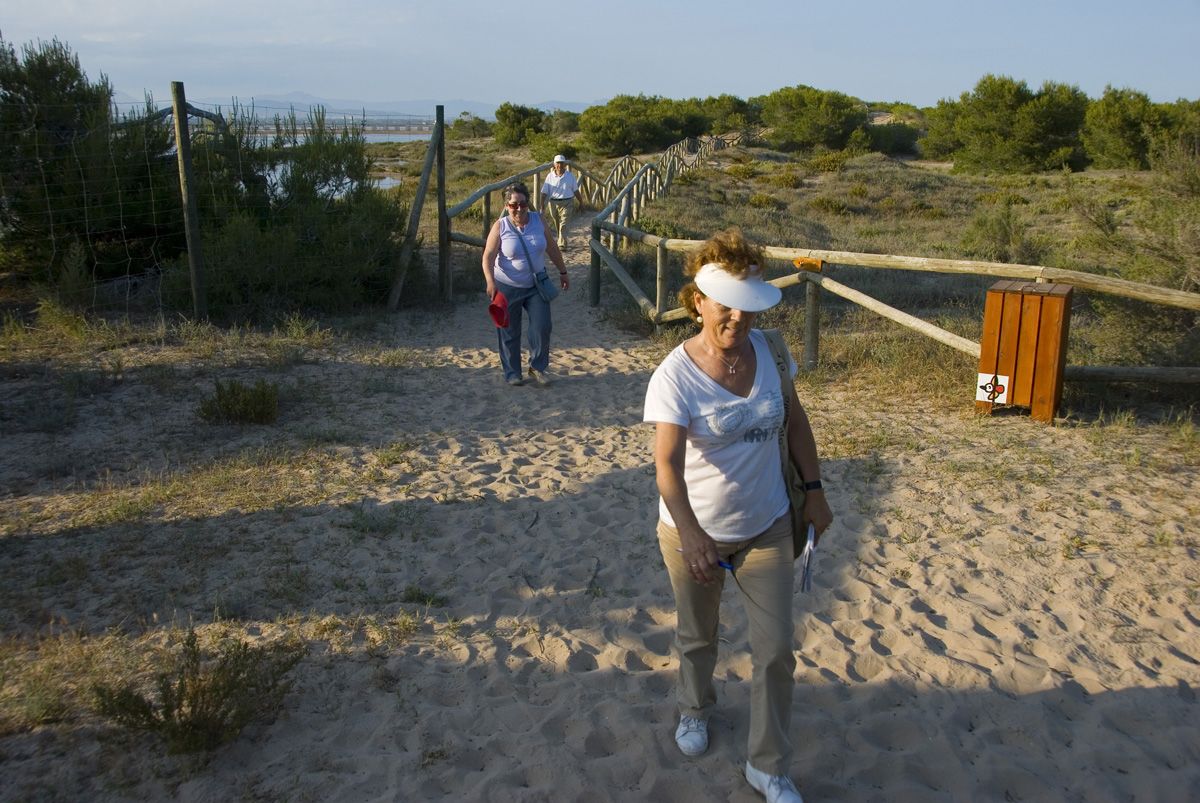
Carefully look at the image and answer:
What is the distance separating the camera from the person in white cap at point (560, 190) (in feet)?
47.6

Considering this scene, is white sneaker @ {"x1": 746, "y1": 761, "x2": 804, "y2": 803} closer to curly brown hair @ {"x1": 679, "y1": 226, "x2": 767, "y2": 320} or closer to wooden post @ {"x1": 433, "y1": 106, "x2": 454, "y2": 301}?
curly brown hair @ {"x1": 679, "y1": 226, "x2": 767, "y2": 320}

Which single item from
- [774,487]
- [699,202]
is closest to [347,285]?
[774,487]

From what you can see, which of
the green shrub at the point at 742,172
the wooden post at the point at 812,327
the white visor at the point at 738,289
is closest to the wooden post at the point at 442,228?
the wooden post at the point at 812,327

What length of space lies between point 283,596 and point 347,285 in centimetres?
632

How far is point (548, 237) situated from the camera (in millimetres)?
7719

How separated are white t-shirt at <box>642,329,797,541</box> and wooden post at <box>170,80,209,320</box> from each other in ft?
23.8

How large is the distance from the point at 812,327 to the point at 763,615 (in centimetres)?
552

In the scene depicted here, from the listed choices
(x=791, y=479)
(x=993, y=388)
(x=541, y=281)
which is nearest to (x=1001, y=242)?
(x=993, y=388)

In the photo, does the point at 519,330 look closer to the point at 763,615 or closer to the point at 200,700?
the point at 200,700

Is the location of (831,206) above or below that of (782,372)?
below

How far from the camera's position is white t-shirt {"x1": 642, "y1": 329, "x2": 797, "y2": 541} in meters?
2.85

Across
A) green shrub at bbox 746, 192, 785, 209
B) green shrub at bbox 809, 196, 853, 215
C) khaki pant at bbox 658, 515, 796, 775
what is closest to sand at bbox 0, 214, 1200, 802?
khaki pant at bbox 658, 515, 796, 775

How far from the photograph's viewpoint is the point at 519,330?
7980 millimetres

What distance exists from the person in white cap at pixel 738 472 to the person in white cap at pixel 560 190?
11661 millimetres
